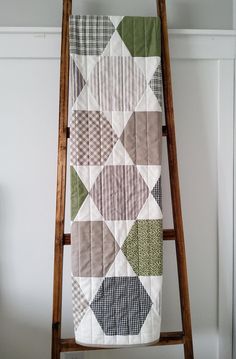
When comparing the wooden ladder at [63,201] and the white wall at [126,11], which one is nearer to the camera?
the wooden ladder at [63,201]

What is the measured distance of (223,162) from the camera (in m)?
1.20

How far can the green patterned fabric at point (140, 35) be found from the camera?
1044mm

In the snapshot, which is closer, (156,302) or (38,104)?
(156,302)

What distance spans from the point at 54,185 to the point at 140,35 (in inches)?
24.7

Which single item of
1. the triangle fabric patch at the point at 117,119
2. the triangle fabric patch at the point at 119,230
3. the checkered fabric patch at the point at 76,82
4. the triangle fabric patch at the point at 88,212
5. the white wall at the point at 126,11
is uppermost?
the white wall at the point at 126,11

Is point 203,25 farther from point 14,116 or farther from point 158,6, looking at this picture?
point 14,116

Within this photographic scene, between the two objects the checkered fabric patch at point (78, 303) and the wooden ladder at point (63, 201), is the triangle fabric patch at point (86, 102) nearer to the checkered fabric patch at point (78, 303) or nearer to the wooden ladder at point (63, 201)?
the wooden ladder at point (63, 201)

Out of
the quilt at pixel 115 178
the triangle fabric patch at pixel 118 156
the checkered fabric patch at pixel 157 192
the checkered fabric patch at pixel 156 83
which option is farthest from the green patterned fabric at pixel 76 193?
the checkered fabric patch at pixel 156 83

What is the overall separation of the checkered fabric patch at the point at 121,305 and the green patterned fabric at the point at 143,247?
0.05 metres

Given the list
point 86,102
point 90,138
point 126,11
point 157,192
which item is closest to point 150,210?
point 157,192

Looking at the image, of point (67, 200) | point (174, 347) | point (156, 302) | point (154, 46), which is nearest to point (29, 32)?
point (154, 46)

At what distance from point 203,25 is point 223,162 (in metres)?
0.54

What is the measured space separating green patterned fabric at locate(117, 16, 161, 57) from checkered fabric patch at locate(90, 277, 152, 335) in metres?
0.79

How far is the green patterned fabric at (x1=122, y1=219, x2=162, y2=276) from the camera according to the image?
1.05 meters
